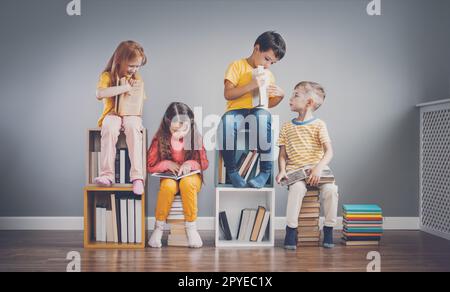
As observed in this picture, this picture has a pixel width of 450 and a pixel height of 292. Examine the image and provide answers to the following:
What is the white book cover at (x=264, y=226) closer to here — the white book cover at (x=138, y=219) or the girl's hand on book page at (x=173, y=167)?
the girl's hand on book page at (x=173, y=167)

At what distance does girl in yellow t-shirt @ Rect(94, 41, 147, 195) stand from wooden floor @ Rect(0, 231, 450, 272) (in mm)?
406

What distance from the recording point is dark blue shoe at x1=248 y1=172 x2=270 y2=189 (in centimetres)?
268

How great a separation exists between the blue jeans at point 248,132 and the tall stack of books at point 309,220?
285 millimetres

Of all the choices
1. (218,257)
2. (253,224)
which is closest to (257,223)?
(253,224)

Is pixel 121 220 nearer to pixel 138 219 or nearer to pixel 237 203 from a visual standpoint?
pixel 138 219

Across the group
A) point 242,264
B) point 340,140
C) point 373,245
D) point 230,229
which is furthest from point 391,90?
point 242,264

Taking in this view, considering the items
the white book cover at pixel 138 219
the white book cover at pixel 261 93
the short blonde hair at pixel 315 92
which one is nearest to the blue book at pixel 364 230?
the short blonde hair at pixel 315 92

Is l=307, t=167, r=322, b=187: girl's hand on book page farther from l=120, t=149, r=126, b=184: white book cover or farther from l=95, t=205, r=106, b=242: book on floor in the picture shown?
l=95, t=205, r=106, b=242: book on floor

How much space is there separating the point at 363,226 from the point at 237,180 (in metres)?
0.80

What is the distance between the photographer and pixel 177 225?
107 inches

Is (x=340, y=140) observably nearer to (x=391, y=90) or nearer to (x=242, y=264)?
(x=391, y=90)

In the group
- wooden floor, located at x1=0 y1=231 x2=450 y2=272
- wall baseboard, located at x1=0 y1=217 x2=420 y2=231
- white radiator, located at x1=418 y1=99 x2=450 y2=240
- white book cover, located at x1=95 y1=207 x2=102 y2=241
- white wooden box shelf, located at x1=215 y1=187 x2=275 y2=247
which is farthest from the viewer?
wall baseboard, located at x1=0 y1=217 x2=420 y2=231

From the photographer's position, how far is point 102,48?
328cm

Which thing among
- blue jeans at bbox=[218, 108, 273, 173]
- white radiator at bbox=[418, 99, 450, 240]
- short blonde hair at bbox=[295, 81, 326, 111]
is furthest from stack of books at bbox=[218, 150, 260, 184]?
white radiator at bbox=[418, 99, 450, 240]
